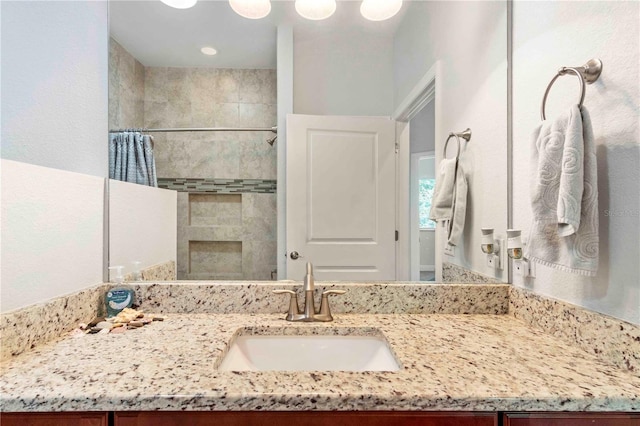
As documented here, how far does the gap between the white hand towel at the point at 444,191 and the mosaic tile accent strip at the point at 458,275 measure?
194mm

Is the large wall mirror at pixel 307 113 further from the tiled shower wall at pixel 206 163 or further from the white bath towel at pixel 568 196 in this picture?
the white bath towel at pixel 568 196

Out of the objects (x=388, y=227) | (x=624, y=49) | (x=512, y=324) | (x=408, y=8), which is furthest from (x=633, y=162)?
(x=408, y=8)

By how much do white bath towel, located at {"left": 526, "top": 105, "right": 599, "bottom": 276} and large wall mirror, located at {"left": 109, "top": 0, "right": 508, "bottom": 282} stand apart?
34cm

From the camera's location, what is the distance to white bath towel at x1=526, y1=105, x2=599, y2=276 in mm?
722

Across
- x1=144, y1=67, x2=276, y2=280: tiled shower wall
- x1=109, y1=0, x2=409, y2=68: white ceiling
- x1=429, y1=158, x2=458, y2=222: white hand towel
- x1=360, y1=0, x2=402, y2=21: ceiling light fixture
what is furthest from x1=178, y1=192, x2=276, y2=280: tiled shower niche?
x1=360, y1=0, x2=402, y2=21: ceiling light fixture

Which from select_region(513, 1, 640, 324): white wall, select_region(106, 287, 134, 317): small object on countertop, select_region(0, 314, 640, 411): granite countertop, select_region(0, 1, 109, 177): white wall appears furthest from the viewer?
select_region(106, 287, 134, 317): small object on countertop

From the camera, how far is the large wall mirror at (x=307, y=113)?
118 centimetres

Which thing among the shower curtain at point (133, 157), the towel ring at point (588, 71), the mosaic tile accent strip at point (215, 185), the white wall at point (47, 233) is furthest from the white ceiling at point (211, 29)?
the towel ring at point (588, 71)

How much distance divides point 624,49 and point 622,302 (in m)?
0.58

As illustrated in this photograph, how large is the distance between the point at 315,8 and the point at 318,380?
129 centimetres

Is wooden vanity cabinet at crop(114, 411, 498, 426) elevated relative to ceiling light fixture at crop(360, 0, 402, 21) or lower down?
lower down

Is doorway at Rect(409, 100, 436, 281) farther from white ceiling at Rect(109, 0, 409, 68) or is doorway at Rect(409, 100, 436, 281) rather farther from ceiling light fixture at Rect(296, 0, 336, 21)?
ceiling light fixture at Rect(296, 0, 336, 21)

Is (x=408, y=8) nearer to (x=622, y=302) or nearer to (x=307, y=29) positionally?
(x=307, y=29)

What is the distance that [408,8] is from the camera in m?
1.24
